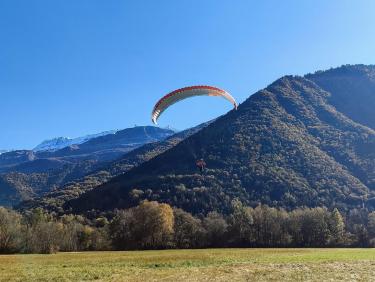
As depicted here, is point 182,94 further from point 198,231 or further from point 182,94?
point 198,231

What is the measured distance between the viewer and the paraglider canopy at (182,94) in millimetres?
43875

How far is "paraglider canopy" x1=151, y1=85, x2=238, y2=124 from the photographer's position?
4388 centimetres

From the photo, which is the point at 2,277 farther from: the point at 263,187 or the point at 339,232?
the point at 263,187

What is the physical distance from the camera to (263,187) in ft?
653

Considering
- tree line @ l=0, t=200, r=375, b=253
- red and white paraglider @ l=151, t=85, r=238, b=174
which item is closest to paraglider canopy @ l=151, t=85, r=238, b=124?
red and white paraglider @ l=151, t=85, r=238, b=174

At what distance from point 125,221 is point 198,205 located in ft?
257

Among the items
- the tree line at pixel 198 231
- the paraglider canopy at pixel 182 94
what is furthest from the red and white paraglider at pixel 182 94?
the tree line at pixel 198 231

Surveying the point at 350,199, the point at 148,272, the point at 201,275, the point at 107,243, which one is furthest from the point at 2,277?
the point at 350,199

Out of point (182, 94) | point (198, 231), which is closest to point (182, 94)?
point (182, 94)

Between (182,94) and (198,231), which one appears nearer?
(182,94)

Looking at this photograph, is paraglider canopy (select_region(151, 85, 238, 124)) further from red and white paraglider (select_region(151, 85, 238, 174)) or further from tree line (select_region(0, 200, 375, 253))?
tree line (select_region(0, 200, 375, 253))

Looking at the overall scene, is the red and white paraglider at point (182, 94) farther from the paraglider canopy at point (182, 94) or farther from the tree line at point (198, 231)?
the tree line at point (198, 231)

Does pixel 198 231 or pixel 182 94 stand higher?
pixel 182 94

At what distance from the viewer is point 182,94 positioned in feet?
145
